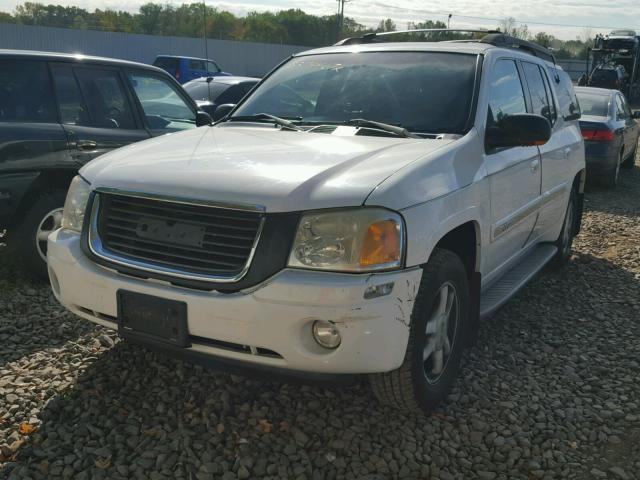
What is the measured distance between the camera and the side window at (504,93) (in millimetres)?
3840

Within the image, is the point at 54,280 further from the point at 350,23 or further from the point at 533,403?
the point at 350,23

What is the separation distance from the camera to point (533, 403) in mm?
Answer: 3375

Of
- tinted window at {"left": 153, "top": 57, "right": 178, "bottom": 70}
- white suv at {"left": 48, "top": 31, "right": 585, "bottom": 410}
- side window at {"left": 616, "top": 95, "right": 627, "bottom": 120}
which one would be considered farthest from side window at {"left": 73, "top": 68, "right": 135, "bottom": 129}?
tinted window at {"left": 153, "top": 57, "right": 178, "bottom": 70}

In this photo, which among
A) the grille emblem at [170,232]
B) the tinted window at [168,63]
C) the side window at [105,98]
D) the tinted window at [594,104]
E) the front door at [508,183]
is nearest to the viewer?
the grille emblem at [170,232]

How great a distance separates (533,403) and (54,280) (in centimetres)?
255

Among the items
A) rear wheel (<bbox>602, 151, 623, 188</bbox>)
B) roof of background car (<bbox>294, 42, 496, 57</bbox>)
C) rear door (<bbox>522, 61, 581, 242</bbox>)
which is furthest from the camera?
rear wheel (<bbox>602, 151, 623, 188</bbox>)

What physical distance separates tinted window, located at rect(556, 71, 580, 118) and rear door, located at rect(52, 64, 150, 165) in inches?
141

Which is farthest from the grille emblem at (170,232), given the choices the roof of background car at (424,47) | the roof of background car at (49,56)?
the roof of background car at (49,56)

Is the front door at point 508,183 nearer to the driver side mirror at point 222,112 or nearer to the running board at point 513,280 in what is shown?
the running board at point 513,280

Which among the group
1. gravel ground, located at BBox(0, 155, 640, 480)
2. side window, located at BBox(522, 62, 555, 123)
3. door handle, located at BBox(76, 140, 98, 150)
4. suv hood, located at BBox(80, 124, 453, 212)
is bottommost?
gravel ground, located at BBox(0, 155, 640, 480)

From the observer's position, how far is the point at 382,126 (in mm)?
3545

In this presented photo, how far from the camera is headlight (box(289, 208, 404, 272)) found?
257cm

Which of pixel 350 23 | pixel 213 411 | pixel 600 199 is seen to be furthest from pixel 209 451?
pixel 350 23

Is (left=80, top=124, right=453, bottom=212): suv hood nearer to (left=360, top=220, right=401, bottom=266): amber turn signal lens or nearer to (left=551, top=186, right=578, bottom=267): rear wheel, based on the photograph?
(left=360, top=220, right=401, bottom=266): amber turn signal lens
